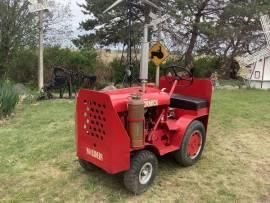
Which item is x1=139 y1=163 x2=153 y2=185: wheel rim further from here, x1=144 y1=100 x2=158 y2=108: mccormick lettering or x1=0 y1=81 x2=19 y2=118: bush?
x1=0 y1=81 x2=19 y2=118: bush

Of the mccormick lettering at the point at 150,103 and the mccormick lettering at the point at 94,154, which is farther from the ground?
the mccormick lettering at the point at 150,103

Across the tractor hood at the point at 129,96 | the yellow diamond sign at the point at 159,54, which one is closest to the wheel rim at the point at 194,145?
the tractor hood at the point at 129,96

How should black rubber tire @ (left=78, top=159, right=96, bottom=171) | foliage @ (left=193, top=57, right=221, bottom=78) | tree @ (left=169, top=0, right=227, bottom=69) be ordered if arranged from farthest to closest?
foliage @ (left=193, top=57, right=221, bottom=78), tree @ (left=169, top=0, right=227, bottom=69), black rubber tire @ (left=78, top=159, right=96, bottom=171)

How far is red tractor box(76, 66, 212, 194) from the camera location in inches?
120

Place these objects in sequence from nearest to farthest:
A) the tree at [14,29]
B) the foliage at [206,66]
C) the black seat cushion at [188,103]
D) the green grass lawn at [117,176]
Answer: the green grass lawn at [117,176]
the black seat cushion at [188,103]
the tree at [14,29]
the foliage at [206,66]

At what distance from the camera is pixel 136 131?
313 cm

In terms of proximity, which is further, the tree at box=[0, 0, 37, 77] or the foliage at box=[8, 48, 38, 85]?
the foliage at box=[8, 48, 38, 85]

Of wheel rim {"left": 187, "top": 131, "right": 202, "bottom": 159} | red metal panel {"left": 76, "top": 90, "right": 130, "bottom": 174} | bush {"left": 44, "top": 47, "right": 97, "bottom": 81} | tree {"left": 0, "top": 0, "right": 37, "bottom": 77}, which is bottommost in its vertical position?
wheel rim {"left": 187, "top": 131, "right": 202, "bottom": 159}

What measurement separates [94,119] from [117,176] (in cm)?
81

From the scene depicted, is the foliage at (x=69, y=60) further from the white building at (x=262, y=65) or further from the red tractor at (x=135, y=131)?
the red tractor at (x=135, y=131)

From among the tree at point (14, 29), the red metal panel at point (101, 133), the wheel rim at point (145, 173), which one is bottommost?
the wheel rim at point (145, 173)

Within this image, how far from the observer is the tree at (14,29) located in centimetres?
1010

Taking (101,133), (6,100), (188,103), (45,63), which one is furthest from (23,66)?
(101,133)

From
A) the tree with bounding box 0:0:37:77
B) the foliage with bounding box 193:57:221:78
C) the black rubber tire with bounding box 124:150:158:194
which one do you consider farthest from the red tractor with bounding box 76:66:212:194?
the foliage with bounding box 193:57:221:78
